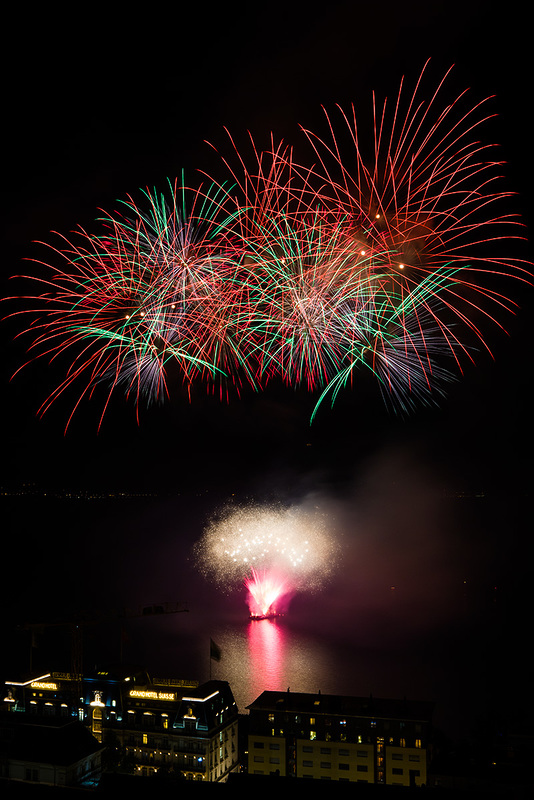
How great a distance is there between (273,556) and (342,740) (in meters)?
26.9

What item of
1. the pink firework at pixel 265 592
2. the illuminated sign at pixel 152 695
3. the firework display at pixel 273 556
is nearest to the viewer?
the illuminated sign at pixel 152 695

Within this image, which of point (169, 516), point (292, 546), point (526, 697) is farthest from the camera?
point (169, 516)

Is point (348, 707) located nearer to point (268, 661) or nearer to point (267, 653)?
point (268, 661)

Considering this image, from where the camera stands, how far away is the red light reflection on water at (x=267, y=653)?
2139 cm

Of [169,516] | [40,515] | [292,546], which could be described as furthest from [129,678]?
[40,515]

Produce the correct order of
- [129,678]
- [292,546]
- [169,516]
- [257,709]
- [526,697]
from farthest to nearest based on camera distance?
1. [169,516]
2. [292,546]
3. [526,697]
4. [129,678]
5. [257,709]

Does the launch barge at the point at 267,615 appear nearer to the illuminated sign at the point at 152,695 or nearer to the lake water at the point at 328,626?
the lake water at the point at 328,626

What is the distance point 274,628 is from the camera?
3155 cm

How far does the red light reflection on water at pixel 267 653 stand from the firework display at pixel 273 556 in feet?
8.68

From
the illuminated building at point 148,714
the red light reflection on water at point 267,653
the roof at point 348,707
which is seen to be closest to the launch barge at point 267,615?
the red light reflection on water at point 267,653

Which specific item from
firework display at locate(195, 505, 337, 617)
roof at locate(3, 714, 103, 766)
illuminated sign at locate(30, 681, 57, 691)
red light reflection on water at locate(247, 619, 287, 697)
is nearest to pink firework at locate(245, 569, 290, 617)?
firework display at locate(195, 505, 337, 617)

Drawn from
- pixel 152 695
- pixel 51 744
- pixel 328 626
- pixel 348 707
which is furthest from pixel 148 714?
pixel 328 626

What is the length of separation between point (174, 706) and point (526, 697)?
12649mm

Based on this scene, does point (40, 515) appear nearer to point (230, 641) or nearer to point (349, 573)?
point (349, 573)
